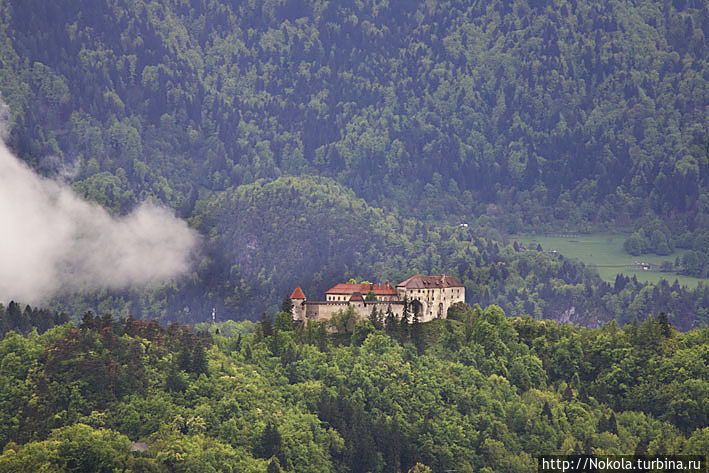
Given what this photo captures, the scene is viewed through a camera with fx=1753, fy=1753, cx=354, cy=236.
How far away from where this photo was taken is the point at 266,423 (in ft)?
620

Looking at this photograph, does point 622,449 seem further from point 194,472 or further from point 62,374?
point 62,374

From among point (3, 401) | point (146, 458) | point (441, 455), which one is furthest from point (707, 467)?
point (3, 401)

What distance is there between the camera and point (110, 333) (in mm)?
195750

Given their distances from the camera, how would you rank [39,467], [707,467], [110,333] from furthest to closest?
[110,333], [707,467], [39,467]

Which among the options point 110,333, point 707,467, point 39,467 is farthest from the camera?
point 110,333

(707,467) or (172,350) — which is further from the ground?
(172,350)

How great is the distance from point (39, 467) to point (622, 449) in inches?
2545

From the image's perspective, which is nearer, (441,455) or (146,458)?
(146,458)

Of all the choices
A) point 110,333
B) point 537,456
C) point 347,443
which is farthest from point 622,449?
point 110,333

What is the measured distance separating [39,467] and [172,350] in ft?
111

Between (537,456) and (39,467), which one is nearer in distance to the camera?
(39,467)

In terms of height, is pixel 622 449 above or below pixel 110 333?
below

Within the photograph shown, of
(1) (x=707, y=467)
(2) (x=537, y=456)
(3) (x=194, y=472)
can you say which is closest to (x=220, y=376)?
(3) (x=194, y=472)

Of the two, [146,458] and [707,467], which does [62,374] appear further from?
[707,467]
